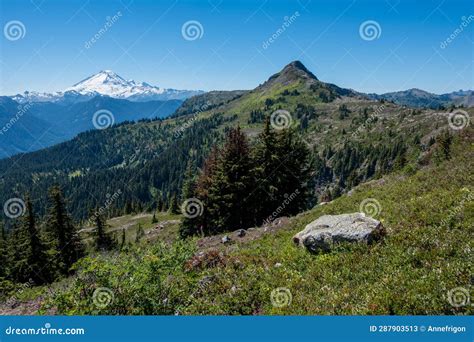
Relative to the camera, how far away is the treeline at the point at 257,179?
4159cm

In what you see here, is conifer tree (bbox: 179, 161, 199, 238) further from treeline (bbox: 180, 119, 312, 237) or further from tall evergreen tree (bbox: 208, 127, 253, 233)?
tall evergreen tree (bbox: 208, 127, 253, 233)

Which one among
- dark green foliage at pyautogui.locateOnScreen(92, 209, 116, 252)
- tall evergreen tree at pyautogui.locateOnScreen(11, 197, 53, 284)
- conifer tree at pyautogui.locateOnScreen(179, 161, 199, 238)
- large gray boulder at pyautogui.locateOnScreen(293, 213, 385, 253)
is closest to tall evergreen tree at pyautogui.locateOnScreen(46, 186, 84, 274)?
tall evergreen tree at pyautogui.locateOnScreen(11, 197, 53, 284)

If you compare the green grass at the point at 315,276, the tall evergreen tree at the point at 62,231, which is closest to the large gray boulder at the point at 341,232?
the green grass at the point at 315,276

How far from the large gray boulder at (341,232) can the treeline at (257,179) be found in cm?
2248

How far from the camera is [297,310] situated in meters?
11.4

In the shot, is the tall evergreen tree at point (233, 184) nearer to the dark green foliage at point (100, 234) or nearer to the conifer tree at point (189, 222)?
the conifer tree at point (189, 222)

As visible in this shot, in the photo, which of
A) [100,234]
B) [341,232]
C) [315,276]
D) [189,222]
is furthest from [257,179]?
Answer: [100,234]

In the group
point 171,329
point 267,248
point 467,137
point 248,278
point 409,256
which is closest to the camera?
point 171,329

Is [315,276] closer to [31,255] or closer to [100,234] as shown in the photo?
[31,255]

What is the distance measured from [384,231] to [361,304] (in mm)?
5836

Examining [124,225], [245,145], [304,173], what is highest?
[245,145]

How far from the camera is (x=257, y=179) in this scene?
4219 centimetres

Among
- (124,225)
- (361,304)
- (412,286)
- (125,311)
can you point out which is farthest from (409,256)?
(124,225)

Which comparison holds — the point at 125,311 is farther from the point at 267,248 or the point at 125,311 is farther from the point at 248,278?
the point at 267,248
